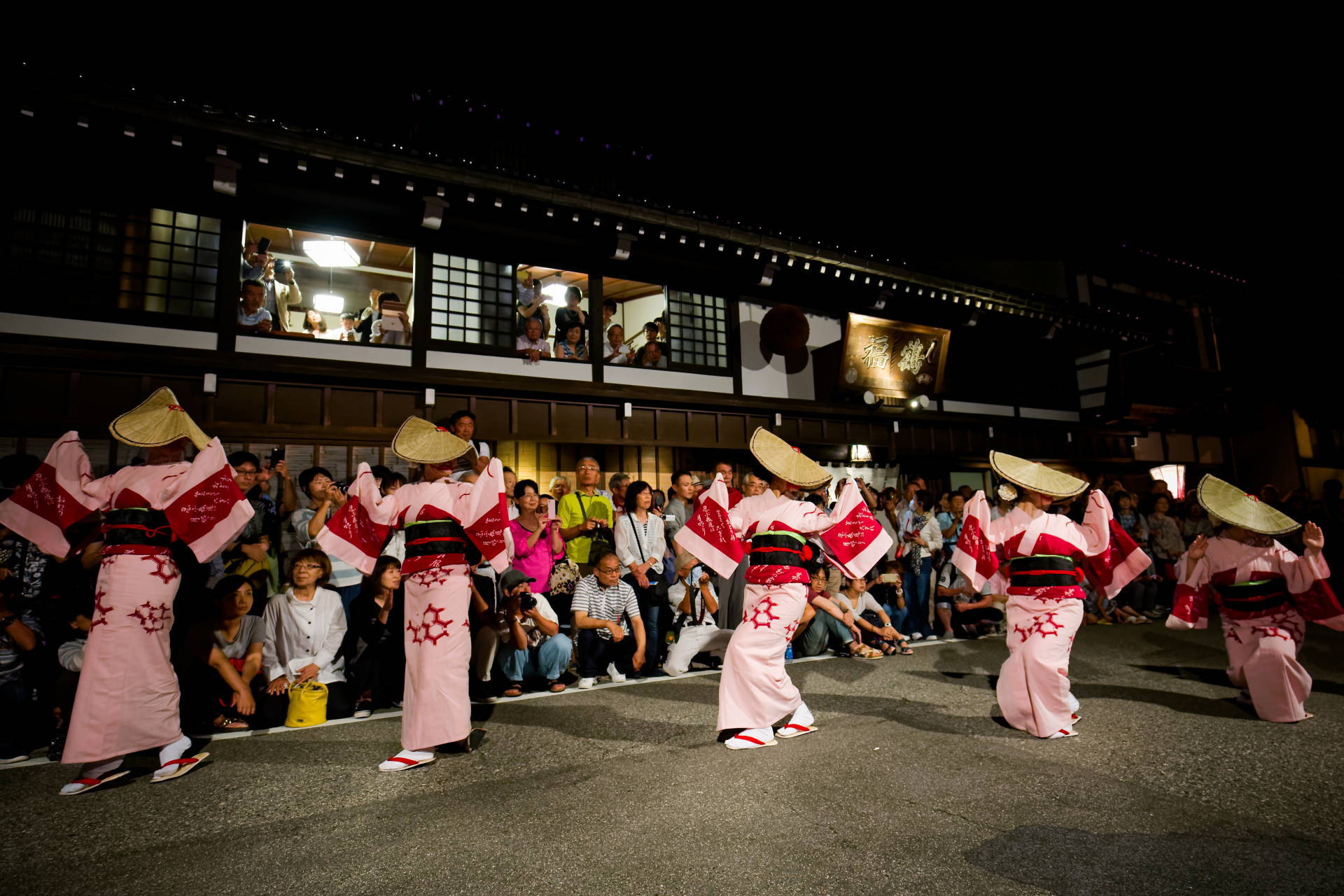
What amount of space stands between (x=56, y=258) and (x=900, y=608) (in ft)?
→ 32.0

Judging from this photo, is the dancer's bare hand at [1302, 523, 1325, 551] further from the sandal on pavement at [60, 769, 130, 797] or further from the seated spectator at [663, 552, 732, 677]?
the sandal on pavement at [60, 769, 130, 797]

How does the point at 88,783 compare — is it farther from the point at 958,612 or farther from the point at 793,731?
the point at 958,612

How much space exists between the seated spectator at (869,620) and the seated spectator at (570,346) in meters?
4.57

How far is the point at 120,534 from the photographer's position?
3760 mm

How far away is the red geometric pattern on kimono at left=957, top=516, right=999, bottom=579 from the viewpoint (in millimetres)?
4605

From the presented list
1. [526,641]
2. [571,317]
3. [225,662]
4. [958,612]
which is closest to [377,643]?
[225,662]

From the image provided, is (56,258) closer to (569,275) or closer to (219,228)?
(219,228)

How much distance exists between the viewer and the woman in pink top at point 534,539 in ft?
19.6

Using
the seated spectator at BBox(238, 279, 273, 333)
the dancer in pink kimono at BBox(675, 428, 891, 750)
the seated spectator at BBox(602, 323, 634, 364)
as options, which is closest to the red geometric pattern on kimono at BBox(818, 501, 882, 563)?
the dancer in pink kimono at BBox(675, 428, 891, 750)

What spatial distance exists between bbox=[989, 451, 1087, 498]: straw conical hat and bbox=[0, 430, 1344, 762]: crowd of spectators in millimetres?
1185

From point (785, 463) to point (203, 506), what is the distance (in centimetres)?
366

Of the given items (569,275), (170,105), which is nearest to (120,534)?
(170,105)

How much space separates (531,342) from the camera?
8648 mm

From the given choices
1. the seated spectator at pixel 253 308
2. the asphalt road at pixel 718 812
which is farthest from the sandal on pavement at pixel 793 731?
the seated spectator at pixel 253 308
